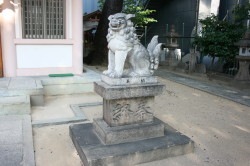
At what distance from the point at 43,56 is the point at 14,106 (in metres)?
3.10

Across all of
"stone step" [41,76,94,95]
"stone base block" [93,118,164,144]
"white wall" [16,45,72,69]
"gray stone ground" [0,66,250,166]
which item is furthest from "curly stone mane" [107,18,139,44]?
"white wall" [16,45,72,69]

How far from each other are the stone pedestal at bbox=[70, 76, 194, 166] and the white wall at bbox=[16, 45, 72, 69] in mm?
4574

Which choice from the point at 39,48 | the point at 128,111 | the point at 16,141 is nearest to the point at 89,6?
the point at 39,48

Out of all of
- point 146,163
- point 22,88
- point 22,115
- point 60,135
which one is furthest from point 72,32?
point 146,163

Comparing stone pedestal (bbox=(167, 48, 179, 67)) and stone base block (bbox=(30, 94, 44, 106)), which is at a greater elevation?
stone pedestal (bbox=(167, 48, 179, 67))

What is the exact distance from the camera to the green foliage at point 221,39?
33.4 feet

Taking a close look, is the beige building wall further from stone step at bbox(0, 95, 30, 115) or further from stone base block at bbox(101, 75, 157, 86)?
stone base block at bbox(101, 75, 157, 86)

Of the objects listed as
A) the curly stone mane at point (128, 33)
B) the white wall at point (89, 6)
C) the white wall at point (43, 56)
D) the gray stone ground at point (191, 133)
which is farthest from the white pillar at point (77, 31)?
the white wall at point (89, 6)

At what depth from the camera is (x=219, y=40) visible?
33.5ft

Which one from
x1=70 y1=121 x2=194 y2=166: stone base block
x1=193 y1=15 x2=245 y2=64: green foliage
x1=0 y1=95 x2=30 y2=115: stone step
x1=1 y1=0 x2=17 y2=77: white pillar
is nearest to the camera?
x1=70 y1=121 x2=194 y2=166: stone base block

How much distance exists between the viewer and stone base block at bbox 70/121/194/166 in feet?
11.0

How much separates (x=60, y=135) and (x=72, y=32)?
473 cm

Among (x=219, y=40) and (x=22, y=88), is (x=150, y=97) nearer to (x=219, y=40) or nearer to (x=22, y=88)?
(x=22, y=88)

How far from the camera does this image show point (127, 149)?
354cm
